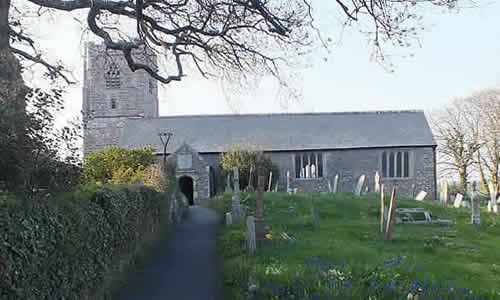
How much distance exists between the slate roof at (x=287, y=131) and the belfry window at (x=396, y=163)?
0.78 meters

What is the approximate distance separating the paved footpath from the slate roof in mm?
21305

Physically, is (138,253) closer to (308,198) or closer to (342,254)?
(342,254)

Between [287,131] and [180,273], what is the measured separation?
28.6m

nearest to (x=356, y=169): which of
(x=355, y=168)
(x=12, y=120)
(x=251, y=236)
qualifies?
(x=355, y=168)

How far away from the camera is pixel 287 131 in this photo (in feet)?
124

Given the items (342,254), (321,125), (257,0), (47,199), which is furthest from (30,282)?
(321,125)

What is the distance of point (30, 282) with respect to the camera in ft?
15.7

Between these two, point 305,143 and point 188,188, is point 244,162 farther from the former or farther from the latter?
point 305,143

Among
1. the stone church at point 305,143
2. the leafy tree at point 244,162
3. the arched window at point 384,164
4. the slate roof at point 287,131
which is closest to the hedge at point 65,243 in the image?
the leafy tree at point 244,162

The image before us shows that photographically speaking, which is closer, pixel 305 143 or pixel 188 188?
pixel 188 188

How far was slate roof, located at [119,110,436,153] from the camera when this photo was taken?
35750mm

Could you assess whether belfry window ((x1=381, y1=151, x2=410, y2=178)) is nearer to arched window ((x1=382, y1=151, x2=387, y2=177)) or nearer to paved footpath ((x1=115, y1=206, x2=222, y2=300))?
arched window ((x1=382, y1=151, x2=387, y2=177))

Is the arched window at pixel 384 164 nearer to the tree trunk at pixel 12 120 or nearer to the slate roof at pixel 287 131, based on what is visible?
the slate roof at pixel 287 131

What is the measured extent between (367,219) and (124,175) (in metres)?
8.87
